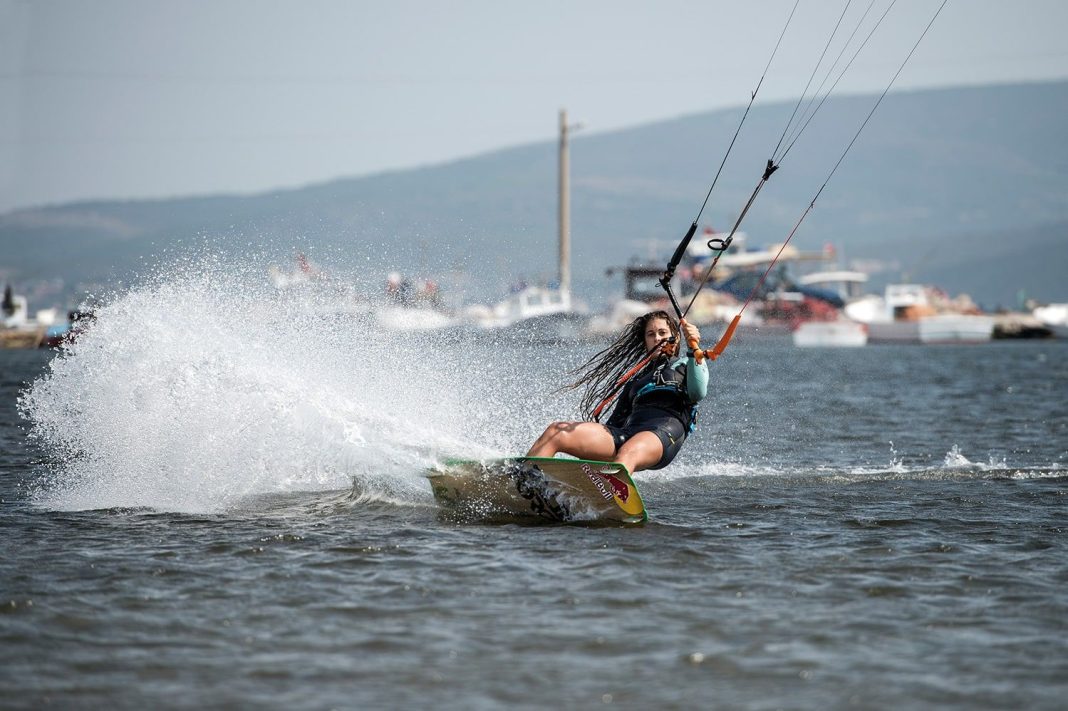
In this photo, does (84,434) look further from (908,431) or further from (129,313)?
(908,431)

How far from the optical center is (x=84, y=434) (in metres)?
11.9

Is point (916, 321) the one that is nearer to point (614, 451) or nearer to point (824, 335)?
point (824, 335)

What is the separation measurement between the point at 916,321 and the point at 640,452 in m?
78.8

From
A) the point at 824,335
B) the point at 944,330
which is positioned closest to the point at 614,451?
the point at 824,335

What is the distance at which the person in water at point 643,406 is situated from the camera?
997 centimetres

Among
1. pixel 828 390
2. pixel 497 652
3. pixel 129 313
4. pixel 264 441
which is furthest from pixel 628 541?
pixel 828 390

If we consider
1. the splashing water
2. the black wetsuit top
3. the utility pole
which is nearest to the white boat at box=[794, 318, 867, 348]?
the utility pole

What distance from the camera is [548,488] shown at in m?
9.77

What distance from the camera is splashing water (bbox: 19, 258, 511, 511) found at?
1111cm

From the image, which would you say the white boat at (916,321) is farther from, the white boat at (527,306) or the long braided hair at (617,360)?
the long braided hair at (617,360)

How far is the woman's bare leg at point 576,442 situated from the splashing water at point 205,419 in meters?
1.01

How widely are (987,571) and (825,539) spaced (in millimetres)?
1367

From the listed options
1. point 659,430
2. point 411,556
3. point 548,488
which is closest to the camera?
point 411,556

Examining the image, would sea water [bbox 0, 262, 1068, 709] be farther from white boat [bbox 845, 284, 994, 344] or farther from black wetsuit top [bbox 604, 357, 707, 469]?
white boat [bbox 845, 284, 994, 344]
